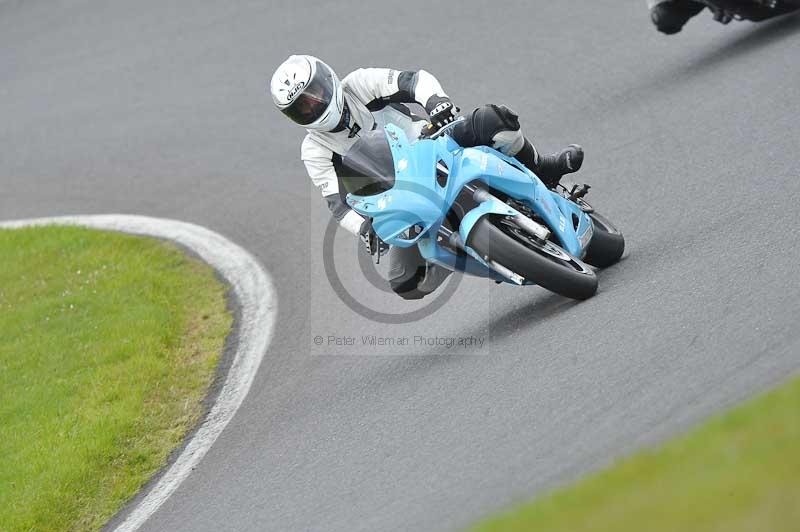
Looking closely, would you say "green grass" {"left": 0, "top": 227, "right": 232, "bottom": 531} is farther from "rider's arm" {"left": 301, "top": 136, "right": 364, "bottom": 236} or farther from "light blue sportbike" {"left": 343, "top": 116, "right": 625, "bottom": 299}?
"light blue sportbike" {"left": 343, "top": 116, "right": 625, "bottom": 299}

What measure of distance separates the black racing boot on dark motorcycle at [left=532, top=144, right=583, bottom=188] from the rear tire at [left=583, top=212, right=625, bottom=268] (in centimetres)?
33

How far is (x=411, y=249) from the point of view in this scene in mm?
7699

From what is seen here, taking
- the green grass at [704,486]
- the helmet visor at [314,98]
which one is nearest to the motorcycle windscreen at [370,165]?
the helmet visor at [314,98]

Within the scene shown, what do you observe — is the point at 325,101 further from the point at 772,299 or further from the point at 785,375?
the point at 785,375

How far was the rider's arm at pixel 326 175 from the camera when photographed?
A: 778 centimetres

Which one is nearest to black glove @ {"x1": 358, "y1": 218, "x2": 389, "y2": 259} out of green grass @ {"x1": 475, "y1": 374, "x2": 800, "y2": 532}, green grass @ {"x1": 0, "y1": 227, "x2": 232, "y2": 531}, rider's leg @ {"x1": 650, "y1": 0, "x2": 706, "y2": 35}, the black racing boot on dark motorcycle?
the black racing boot on dark motorcycle

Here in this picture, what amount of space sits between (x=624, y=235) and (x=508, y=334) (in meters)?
1.56

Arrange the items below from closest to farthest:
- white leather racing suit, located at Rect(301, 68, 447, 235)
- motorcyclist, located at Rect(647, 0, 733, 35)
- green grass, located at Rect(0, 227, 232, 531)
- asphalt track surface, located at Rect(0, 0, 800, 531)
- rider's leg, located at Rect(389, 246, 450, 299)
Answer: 1. asphalt track surface, located at Rect(0, 0, 800, 531)
2. green grass, located at Rect(0, 227, 232, 531)
3. rider's leg, located at Rect(389, 246, 450, 299)
4. white leather racing suit, located at Rect(301, 68, 447, 235)
5. motorcyclist, located at Rect(647, 0, 733, 35)

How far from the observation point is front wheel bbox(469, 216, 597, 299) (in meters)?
6.77

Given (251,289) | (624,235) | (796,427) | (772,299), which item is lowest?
(251,289)

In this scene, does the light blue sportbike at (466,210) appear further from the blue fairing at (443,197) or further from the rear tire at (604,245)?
the rear tire at (604,245)

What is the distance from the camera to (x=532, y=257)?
6.79 meters

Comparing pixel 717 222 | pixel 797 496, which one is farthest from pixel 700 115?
pixel 797 496

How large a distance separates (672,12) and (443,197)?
5.42 m
